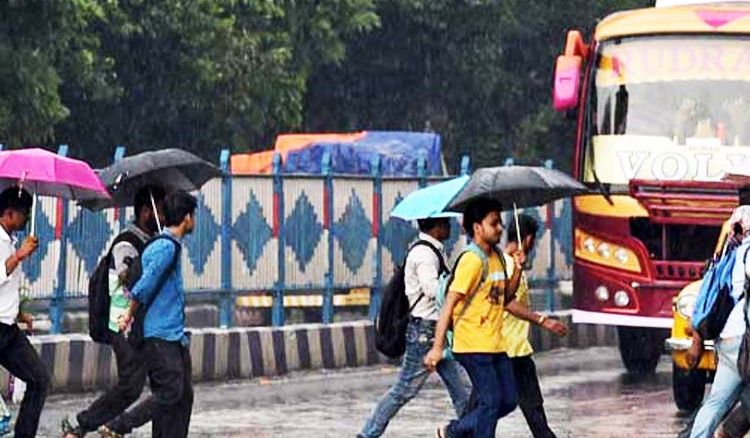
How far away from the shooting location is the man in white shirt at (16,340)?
12039 mm

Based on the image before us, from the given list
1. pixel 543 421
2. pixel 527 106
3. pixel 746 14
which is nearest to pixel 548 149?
pixel 527 106

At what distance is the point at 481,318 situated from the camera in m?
11.2

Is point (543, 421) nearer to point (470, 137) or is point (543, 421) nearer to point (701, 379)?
point (701, 379)

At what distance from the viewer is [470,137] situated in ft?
143

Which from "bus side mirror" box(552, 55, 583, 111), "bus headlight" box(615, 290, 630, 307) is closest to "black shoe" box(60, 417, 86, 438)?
"bus headlight" box(615, 290, 630, 307)

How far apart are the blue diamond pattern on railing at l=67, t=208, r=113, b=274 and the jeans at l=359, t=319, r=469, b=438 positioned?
5643 mm

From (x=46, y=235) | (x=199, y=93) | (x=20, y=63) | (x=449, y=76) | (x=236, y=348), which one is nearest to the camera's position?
(x=46, y=235)

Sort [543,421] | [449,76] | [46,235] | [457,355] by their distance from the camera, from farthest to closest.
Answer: [449,76]
[46,235]
[543,421]
[457,355]

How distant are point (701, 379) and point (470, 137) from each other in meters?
27.8

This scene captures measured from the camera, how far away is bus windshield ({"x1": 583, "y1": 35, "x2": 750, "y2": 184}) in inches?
746

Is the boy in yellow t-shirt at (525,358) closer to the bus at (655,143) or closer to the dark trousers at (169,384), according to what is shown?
the dark trousers at (169,384)

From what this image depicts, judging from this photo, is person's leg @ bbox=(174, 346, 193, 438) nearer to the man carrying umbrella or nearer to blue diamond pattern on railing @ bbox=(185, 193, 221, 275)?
the man carrying umbrella

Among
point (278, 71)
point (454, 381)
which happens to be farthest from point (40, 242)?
point (278, 71)

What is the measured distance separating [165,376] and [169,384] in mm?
51
